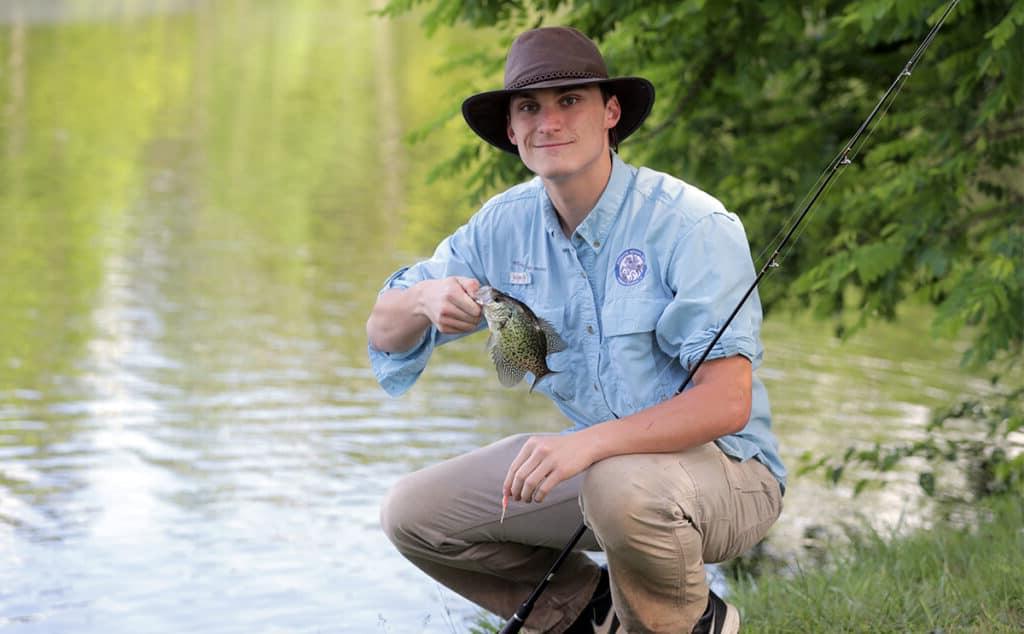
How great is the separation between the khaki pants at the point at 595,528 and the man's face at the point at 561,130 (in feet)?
2.39

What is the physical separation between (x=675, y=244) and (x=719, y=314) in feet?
0.71

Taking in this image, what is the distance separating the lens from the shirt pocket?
3.73m

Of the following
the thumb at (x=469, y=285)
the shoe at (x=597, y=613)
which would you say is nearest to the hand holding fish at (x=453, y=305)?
the thumb at (x=469, y=285)

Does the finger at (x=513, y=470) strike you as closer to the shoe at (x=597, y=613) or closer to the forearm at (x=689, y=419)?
the forearm at (x=689, y=419)

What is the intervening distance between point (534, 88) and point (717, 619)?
1335mm

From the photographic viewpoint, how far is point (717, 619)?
12.5 ft

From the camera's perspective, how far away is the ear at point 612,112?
3942 mm

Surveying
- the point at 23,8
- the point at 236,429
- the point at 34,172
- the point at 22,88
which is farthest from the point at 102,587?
the point at 23,8

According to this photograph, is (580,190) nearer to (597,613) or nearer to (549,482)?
(549,482)

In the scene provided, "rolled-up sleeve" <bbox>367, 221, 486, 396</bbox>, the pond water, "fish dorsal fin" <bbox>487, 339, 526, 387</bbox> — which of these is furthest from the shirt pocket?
the pond water

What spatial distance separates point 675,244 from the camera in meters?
3.70

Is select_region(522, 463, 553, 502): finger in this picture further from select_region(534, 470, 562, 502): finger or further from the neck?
the neck

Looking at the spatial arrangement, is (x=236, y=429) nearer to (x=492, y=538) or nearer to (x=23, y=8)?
(x=492, y=538)

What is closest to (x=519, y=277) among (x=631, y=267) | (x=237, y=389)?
(x=631, y=267)
